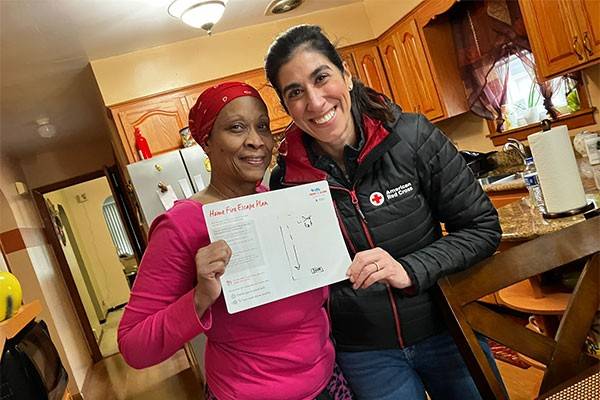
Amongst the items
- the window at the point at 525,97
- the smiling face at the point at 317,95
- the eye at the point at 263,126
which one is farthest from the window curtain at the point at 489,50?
the eye at the point at 263,126

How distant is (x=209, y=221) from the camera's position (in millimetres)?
835

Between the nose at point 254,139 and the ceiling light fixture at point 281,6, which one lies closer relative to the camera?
the nose at point 254,139

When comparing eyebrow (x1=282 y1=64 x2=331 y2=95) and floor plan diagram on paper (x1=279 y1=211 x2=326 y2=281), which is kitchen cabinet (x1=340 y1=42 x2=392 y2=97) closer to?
eyebrow (x1=282 y1=64 x2=331 y2=95)

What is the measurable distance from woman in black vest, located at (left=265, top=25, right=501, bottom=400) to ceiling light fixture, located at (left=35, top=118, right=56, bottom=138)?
3.99 m

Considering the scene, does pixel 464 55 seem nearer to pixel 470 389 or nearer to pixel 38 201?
pixel 470 389

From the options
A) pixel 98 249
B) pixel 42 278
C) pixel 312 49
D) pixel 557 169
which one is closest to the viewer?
pixel 312 49

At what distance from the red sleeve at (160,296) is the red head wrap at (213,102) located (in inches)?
7.2

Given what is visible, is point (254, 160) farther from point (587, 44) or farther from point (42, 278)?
point (42, 278)

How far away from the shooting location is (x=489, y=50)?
3.26 meters

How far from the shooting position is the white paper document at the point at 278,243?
85cm

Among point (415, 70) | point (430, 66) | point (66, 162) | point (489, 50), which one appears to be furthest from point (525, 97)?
point (66, 162)

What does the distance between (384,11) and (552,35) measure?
156 centimetres

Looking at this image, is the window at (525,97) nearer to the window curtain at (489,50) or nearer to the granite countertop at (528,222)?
the window curtain at (489,50)

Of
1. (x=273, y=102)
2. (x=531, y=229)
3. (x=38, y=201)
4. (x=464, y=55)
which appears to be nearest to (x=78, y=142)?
(x=38, y=201)
